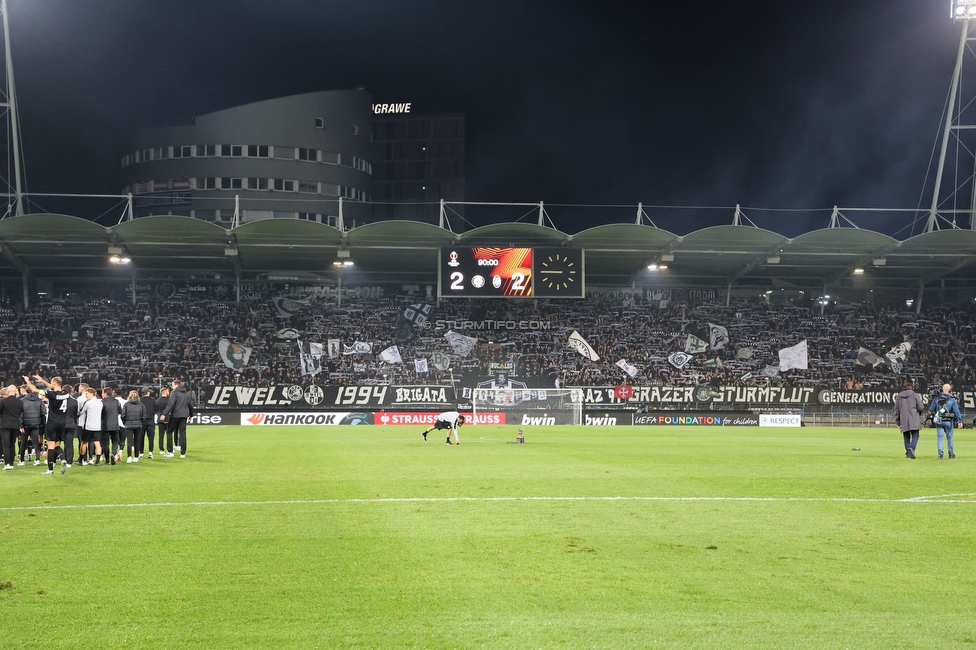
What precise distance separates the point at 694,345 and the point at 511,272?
1560cm

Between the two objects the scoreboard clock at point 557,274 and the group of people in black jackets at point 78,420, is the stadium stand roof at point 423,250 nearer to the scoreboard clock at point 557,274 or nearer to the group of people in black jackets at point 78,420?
the scoreboard clock at point 557,274

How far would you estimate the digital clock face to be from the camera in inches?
1805

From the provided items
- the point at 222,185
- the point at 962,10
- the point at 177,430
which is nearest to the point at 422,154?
the point at 222,185

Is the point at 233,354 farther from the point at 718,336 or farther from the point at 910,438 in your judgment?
the point at 910,438

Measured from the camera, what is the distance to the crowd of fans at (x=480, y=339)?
50.7 metres

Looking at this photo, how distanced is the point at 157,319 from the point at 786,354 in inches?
1574

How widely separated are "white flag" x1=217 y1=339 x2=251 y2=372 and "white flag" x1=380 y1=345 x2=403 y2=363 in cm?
813

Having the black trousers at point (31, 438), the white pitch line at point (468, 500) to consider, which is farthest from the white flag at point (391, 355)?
the white pitch line at point (468, 500)

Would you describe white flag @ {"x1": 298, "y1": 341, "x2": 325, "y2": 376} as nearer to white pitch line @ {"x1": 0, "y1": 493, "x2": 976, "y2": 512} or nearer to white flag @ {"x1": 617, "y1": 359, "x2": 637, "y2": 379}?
white flag @ {"x1": 617, "y1": 359, "x2": 637, "y2": 379}

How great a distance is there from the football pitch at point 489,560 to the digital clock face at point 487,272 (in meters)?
28.9

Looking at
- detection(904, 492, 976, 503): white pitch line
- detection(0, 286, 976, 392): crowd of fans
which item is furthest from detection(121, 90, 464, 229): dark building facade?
detection(904, 492, 976, 503): white pitch line

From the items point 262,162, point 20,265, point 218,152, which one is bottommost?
point 20,265

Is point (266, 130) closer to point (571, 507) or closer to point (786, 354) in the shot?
point (786, 354)

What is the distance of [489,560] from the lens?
28.6ft
